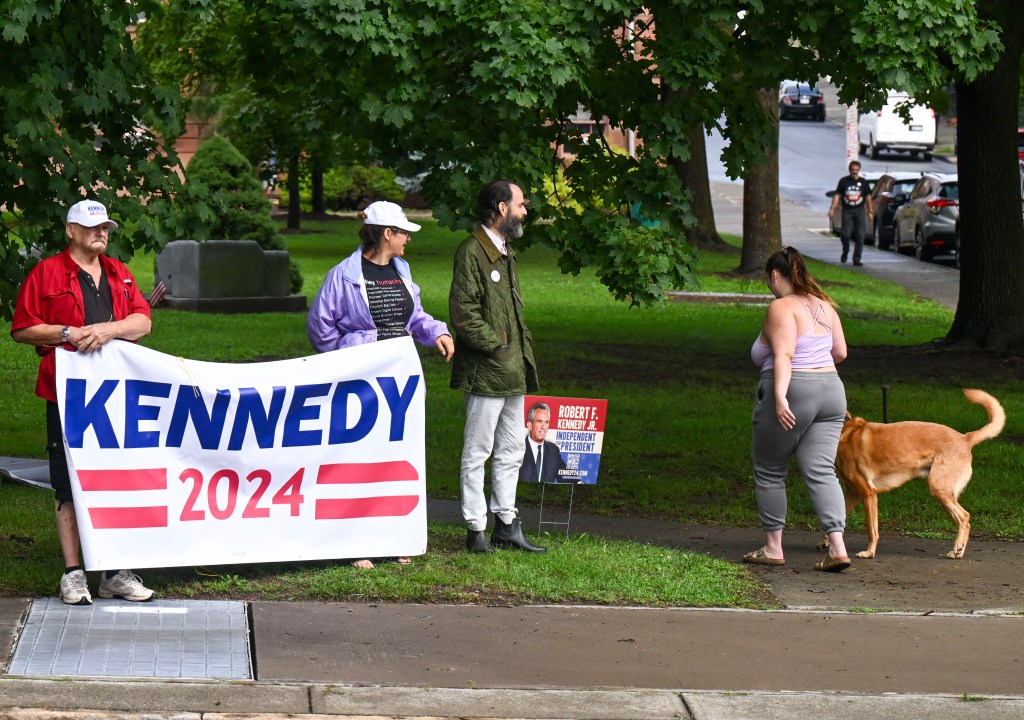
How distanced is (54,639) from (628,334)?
41.9ft

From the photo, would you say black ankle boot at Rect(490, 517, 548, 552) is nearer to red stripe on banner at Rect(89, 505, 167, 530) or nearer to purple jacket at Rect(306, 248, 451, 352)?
purple jacket at Rect(306, 248, 451, 352)

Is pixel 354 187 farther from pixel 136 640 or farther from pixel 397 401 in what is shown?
pixel 136 640

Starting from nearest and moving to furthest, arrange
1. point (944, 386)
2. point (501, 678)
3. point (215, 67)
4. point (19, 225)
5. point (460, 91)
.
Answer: point (501, 678)
point (19, 225)
point (460, 91)
point (944, 386)
point (215, 67)

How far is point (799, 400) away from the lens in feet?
24.8

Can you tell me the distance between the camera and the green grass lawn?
7078mm

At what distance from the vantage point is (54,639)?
19.6ft

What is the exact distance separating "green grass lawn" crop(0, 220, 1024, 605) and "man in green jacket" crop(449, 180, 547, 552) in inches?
16.8

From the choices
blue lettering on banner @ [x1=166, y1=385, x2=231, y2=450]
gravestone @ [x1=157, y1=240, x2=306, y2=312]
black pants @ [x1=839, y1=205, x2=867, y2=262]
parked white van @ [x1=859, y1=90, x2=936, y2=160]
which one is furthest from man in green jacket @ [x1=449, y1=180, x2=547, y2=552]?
parked white van @ [x1=859, y1=90, x2=936, y2=160]

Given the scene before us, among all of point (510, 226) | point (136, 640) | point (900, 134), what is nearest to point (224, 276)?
point (510, 226)

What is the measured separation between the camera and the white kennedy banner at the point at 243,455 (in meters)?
6.69

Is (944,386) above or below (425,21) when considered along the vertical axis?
below

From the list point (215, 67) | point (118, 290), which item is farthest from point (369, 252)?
point (215, 67)

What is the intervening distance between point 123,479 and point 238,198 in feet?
51.4

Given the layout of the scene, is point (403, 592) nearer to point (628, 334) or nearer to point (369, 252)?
point (369, 252)
